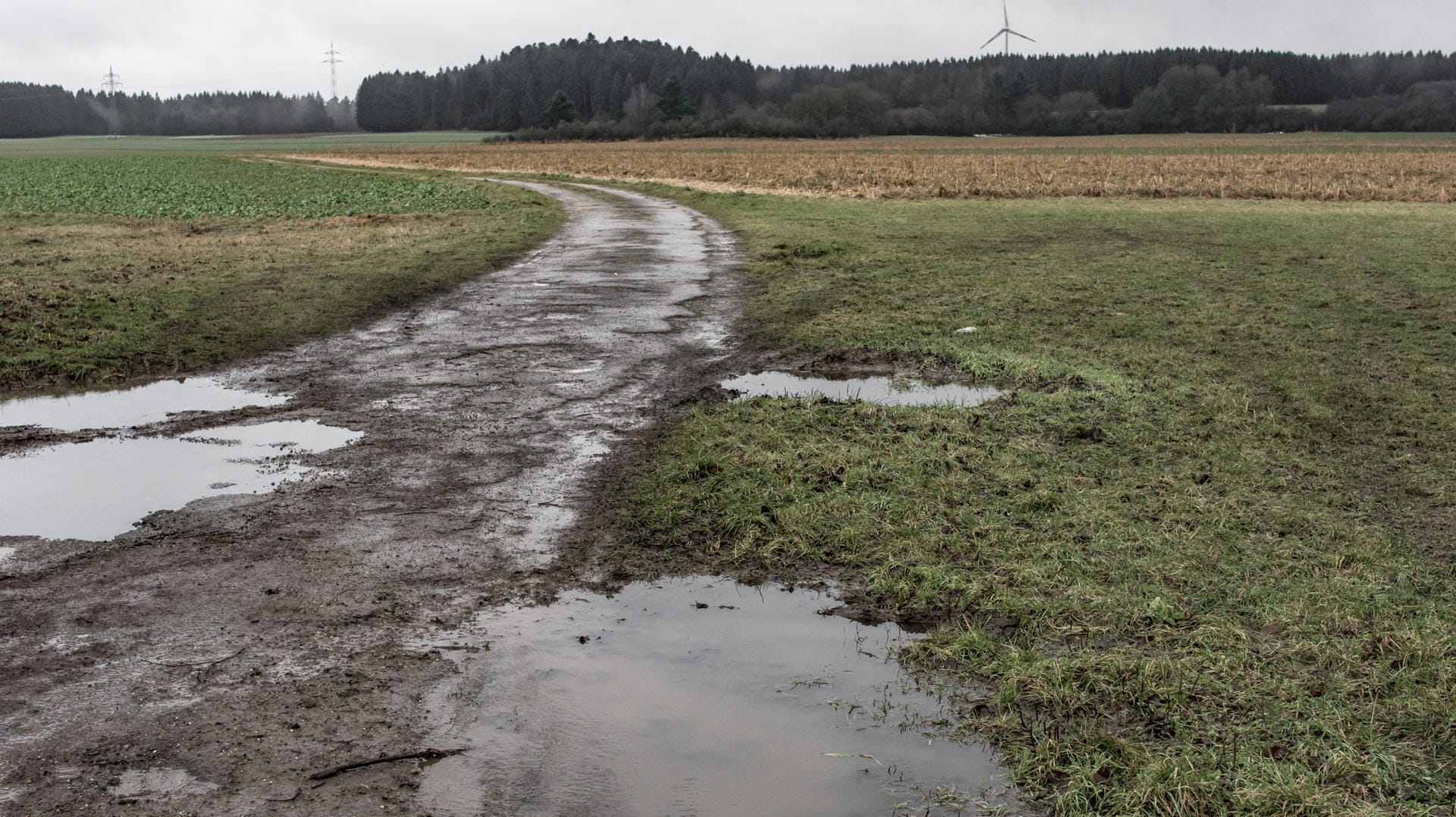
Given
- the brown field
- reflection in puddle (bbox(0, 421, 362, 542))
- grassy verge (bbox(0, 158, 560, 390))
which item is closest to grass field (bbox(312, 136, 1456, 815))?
reflection in puddle (bbox(0, 421, 362, 542))

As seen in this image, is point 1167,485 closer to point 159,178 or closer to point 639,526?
point 639,526

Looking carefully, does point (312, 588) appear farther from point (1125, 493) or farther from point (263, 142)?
point (263, 142)

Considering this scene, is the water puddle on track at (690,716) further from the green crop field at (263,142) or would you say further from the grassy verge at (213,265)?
the green crop field at (263,142)

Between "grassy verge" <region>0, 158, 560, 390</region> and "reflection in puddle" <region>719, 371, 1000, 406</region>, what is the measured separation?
16.3 ft

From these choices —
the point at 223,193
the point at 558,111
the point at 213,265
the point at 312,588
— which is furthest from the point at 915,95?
the point at 312,588

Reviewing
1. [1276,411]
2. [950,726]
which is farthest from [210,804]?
[1276,411]

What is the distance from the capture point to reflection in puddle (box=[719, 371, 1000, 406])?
872 cm

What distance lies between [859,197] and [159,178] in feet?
95.6

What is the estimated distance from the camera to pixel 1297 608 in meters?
4.83

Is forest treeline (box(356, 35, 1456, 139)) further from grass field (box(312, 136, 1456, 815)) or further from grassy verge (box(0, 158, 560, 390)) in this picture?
grass field (box(312, 136, 1456, 815))

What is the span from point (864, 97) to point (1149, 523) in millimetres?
117675

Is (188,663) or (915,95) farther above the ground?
(915,95)

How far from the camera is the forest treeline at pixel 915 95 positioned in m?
114

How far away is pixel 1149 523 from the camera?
5.91m
